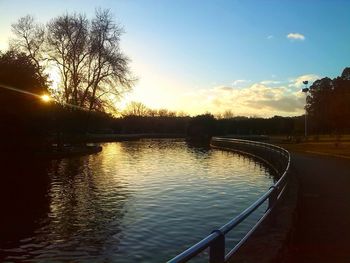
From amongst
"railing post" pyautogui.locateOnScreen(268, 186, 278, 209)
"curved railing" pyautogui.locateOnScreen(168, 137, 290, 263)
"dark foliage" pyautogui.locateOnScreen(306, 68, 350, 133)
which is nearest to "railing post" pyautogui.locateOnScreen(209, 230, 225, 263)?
"curved railing" pyautogui.locateOnScreen(168, 137, 290, 263)

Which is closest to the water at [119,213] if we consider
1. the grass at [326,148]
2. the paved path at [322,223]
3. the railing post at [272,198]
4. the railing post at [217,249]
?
the paved path at [322,223]

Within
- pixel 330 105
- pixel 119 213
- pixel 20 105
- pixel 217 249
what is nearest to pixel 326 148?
pixel 20 105

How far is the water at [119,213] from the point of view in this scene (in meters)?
10.8

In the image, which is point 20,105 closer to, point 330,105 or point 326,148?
point 326,148

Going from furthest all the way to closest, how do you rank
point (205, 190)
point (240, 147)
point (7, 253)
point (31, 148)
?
point (240, 147) < point (31, 148) < point (205, 190) < point (7, 253)

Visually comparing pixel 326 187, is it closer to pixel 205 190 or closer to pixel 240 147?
pixel 205 190

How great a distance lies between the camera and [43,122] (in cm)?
3738

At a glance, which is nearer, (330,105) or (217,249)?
(217,249)

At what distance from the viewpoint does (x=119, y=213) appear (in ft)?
49.0

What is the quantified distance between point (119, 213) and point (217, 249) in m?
10.6

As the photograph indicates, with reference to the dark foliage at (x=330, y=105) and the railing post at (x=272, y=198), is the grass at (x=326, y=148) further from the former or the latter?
the railing post at (x=272, y=198)

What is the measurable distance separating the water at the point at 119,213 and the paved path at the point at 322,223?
6.00 ft

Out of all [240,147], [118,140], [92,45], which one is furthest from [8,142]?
[118,140]

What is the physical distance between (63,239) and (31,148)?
26.8 meters
